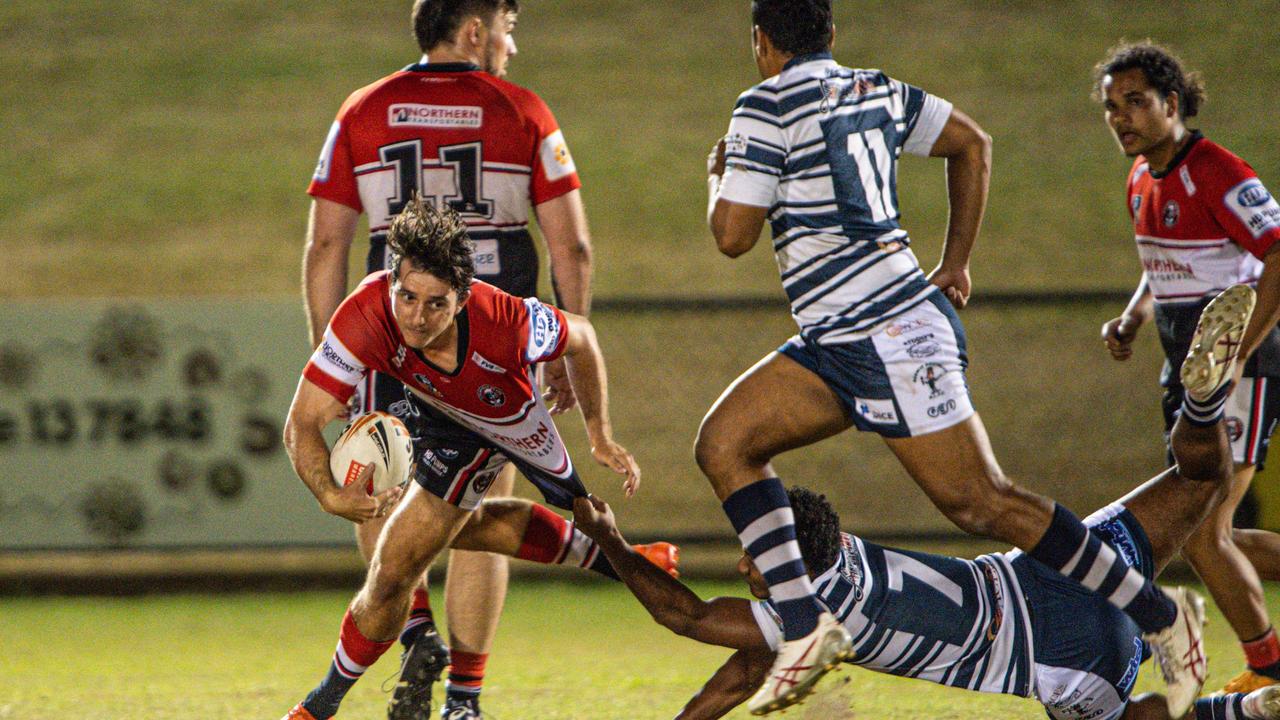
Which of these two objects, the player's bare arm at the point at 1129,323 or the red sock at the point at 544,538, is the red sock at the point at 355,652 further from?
the player's bare arm at the point at 1129,323

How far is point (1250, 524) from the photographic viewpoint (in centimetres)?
764

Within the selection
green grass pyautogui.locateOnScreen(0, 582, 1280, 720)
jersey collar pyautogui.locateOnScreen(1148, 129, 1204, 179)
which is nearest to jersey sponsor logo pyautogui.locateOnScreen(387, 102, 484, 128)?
green grass pyautogui.locateOnScreen(0, 582, 1280, 720)

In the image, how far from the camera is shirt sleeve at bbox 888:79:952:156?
4344 mm

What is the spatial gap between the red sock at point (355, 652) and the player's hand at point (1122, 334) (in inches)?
110

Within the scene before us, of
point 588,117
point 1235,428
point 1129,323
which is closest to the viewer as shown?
point 1235,428

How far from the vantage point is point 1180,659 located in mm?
4102

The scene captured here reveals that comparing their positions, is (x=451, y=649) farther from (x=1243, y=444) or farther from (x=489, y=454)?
(x=1243, y=444)

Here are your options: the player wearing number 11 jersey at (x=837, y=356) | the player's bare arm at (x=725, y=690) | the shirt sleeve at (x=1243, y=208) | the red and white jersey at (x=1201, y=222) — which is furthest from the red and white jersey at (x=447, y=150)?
the shirt sleeve at (x=1243, y=208)

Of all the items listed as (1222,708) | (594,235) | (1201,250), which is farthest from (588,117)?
(1222,708)

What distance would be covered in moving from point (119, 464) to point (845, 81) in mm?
5009

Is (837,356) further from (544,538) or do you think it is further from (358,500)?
(358,500)

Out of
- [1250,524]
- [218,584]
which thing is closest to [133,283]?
[218,584]

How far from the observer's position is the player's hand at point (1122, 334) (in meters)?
5.38

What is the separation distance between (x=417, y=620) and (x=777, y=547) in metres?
1.37
